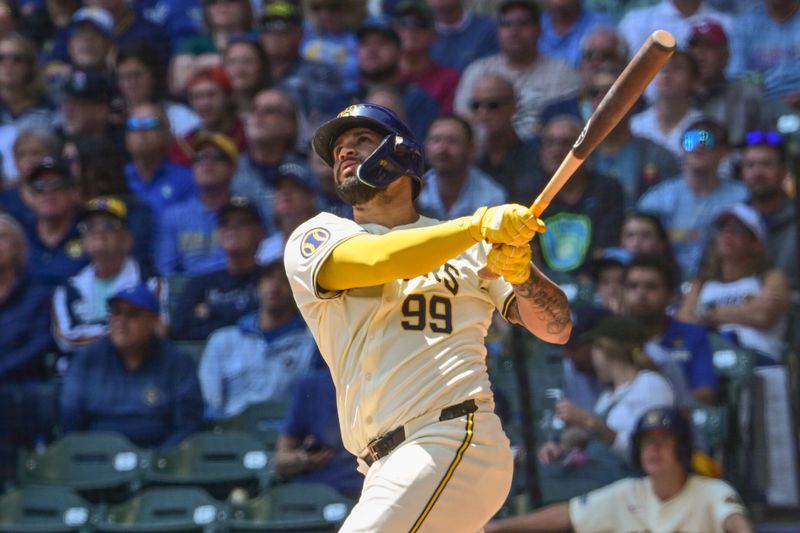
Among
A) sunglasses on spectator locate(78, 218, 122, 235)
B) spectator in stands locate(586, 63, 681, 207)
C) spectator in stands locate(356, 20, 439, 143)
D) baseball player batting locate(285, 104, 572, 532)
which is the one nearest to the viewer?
baseball player batting locate(285, 104, 572, 532)

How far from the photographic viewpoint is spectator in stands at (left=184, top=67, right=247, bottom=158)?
295 inches

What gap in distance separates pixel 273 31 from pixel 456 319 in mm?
4735

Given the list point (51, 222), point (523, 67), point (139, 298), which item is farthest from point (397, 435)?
point (51, 222)

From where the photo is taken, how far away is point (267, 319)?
20.9ft

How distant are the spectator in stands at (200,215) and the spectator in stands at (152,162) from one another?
0.49ft

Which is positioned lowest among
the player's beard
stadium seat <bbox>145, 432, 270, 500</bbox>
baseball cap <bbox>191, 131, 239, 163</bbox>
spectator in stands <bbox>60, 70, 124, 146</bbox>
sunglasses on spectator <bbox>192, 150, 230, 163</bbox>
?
stadium seat <bbox>145, 432, 270, 500</bbox>

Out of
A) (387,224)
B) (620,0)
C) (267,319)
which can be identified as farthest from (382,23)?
(387,224)

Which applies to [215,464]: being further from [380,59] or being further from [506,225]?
[506,225]

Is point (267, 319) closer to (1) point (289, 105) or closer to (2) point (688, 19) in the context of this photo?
(1) point (289, 105)

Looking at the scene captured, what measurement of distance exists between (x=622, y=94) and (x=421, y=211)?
10.9 feet

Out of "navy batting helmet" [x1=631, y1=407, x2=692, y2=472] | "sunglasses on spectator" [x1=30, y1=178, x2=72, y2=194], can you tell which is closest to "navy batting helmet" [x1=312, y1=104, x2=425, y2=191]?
"navy batting helmet" [x1=631, y1=407, x2=692, y2=472]

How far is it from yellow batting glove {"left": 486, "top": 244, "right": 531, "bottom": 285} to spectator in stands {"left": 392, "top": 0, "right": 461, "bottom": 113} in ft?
13.8

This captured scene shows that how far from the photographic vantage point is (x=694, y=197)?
627cm

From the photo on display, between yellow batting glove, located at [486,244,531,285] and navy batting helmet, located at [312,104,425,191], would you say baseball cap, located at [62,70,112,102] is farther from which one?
yellow batting glove, located at [486,244,531,285]
